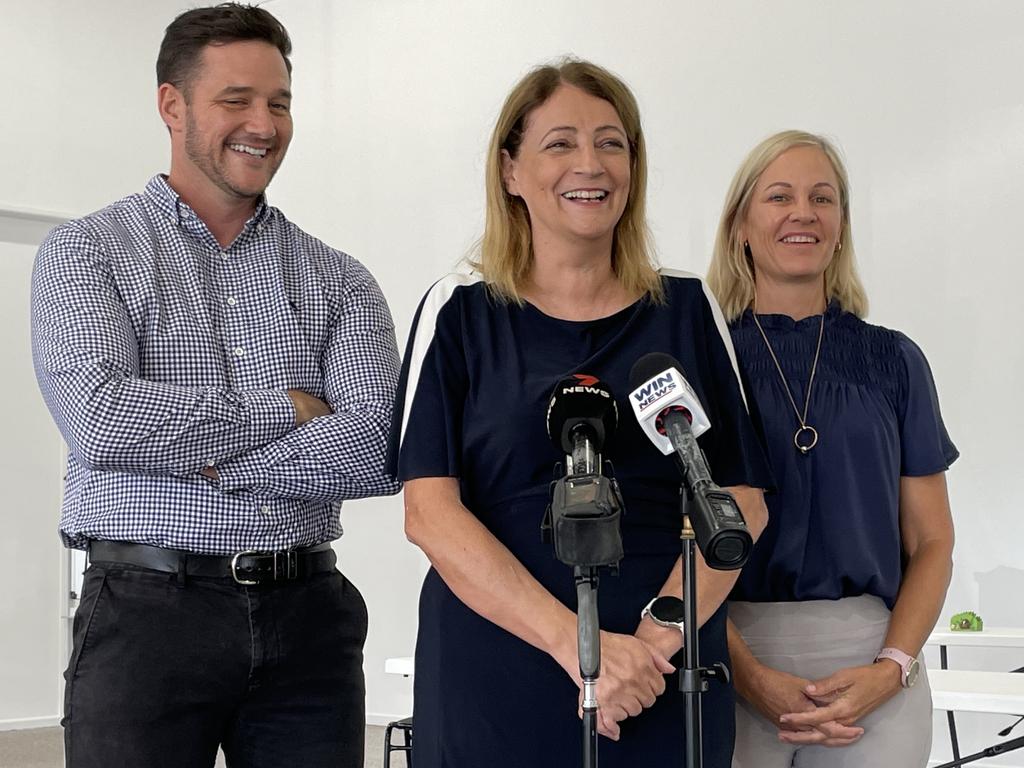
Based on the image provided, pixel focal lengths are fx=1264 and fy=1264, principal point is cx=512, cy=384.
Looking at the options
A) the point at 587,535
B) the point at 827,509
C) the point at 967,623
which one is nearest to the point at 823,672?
the point at 827,509

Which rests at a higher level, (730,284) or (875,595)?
(730,284)

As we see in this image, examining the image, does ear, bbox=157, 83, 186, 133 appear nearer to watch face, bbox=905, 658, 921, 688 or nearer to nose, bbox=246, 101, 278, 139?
nose, bbox=246, 101, 278, 139

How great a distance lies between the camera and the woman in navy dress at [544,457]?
1779 millimetres

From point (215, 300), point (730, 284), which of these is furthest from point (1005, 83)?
point (215, 300)

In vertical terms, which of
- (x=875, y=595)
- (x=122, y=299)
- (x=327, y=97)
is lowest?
(x=875, y=595)

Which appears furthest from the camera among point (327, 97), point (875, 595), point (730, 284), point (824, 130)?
point (327, 97)

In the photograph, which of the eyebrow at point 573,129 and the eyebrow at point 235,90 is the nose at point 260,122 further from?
the eyebrow at point 573,129

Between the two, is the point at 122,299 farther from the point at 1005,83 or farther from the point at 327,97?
the point at 327,97

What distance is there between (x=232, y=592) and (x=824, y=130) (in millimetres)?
4981

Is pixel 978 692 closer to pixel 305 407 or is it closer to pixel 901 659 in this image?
pixel 901 659

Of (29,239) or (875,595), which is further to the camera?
(29,239)

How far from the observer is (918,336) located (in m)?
6.05

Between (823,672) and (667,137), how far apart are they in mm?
5064

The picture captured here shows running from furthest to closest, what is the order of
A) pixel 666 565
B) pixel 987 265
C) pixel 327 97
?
1. pixel 327 97
2. pixel 987 265
3. pixel 666 565
